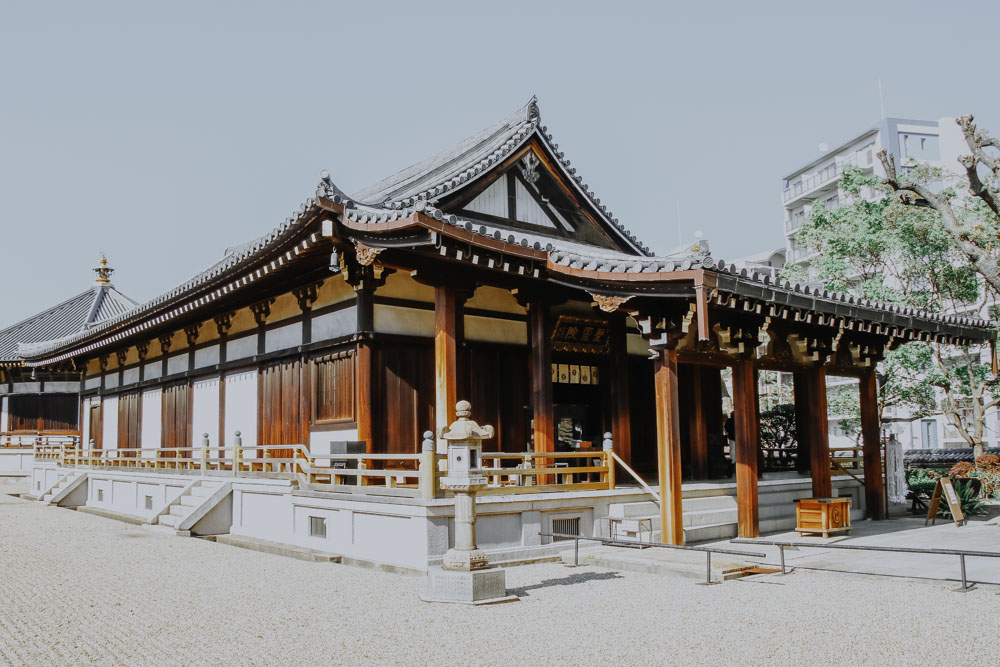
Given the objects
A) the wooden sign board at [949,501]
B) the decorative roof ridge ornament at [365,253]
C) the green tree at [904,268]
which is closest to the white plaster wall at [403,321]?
the decorative roof ridge ornament at [365,253]

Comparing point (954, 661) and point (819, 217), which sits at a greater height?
point (819, 217)

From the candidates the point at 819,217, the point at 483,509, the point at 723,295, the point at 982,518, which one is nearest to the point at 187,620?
the point at 483,509

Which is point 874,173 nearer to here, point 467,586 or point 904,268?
point 904,268

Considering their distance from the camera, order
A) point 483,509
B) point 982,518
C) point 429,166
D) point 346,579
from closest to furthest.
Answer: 1. point 346,579
2. point 483,509
3. point 982,518
4. point 429,166

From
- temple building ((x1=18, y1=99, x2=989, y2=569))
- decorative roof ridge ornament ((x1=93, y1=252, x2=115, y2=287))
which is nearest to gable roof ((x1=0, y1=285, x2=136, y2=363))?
Answer: decorative roof ridge ornament ((x1=93, y1=252, x2=115, y2=287))

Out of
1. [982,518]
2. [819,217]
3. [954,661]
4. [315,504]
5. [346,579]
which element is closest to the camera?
[954,661]

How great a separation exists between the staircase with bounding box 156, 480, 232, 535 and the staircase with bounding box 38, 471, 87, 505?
8.43 meters

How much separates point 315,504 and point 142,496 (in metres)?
9.66

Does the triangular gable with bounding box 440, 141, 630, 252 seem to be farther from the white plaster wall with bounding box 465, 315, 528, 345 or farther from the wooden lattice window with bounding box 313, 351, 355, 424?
the wooden lattice window with bounding box 313, 351, 355, 424

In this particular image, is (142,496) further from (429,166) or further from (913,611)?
(913,611)

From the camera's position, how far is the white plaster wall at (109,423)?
2743cm

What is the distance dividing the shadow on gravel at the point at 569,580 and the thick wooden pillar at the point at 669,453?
1.79 m

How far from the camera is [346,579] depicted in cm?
1103

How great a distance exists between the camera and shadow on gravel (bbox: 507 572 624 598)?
1001cm
